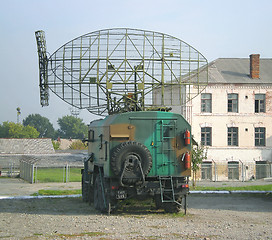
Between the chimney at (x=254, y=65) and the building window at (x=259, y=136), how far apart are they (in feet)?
16.3

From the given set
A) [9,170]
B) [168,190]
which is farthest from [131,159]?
[9,170]

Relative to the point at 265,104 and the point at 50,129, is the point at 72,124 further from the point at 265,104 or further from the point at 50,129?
the point at 265,104

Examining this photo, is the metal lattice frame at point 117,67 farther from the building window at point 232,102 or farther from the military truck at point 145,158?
the building window at point 232,102

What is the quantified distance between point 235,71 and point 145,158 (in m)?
33.7

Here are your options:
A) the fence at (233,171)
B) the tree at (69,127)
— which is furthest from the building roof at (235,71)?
the tree at (69,127)

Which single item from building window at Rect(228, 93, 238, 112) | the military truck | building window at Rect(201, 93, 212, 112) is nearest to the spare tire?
the military truck

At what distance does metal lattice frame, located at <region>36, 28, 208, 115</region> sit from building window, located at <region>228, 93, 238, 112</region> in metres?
25.3

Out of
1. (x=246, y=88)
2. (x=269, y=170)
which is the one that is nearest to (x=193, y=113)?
(x=246, y=88)

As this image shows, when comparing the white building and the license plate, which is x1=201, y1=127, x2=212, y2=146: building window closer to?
the white building

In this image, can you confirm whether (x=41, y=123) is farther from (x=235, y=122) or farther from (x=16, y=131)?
(x=235, y=122)

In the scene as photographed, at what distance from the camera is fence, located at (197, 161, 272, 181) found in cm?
4369

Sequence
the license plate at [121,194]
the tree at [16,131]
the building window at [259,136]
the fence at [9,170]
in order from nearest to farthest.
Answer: the license plate at [121,194], the building window at [259,136], the fence at [9,170], the tree at [16,131]

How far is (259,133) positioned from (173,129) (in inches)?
1289

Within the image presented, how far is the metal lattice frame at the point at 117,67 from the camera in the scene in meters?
19.7
